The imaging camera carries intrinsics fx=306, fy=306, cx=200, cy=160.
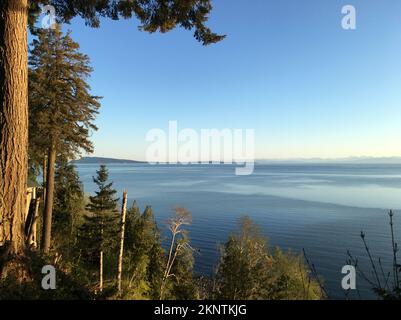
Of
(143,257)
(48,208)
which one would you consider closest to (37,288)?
(48,208)

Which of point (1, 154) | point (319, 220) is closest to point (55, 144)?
point (1, 154)

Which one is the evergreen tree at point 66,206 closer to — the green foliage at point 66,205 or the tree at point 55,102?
the green foliage at point 66,205

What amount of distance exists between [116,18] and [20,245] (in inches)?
203

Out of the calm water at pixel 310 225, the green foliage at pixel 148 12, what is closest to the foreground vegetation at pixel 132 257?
the calm water at pixel 310 225

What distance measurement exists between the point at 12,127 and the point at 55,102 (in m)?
11.4

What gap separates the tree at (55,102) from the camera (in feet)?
49.1

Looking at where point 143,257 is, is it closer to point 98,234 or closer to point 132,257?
point 132,257

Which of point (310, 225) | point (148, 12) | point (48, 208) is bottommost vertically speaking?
point (310, 225)

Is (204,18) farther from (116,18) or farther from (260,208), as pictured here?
(260,208)

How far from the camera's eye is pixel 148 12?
22.6ft

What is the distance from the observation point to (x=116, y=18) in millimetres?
7008

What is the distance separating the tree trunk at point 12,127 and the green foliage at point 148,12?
186cm

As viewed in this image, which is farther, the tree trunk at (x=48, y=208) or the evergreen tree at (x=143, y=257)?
the evergreen tree at (x=143, y=257)
